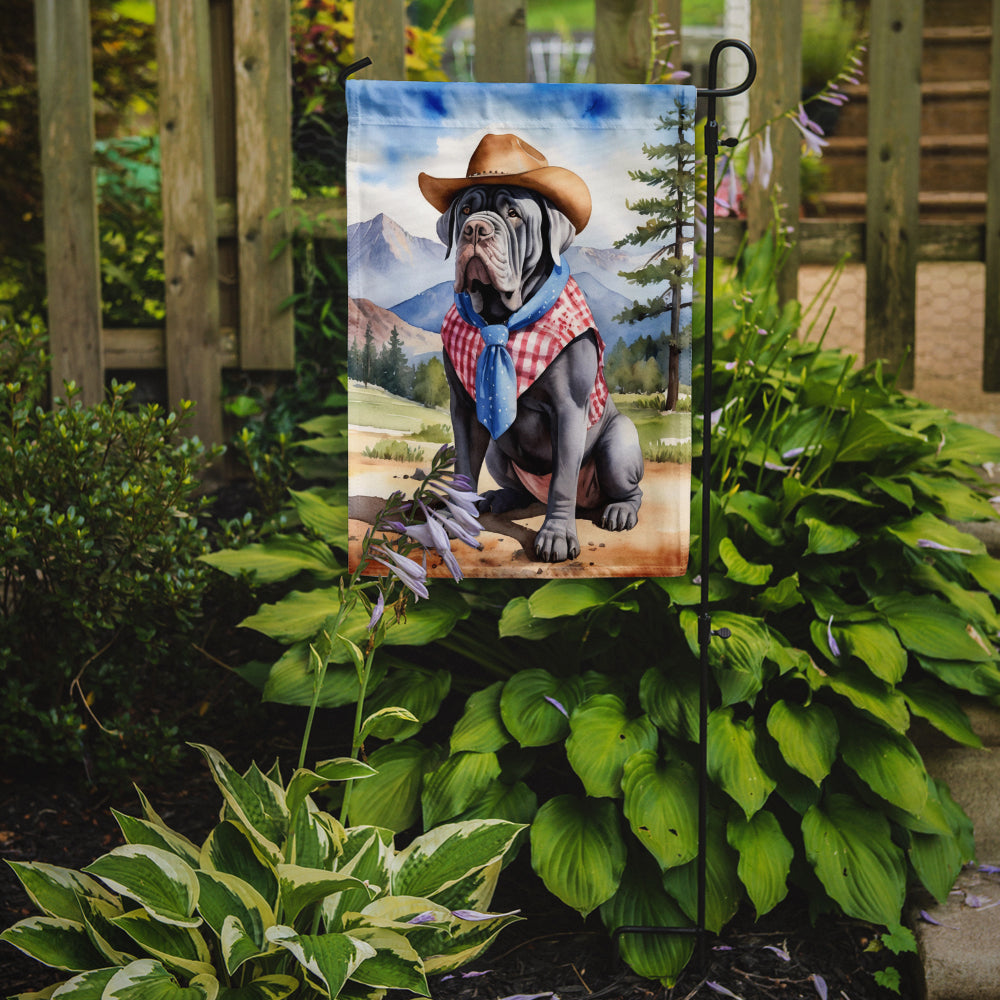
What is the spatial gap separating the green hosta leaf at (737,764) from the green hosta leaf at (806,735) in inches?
2.2

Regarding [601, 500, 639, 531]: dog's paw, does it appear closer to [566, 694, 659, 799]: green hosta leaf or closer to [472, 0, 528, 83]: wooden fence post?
[566, 694, 659, 799]: green hosta leaf

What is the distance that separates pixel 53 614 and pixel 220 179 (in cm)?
168

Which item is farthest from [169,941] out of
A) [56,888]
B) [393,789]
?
[393,789]

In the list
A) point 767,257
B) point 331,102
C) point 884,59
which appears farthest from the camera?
point 331,102

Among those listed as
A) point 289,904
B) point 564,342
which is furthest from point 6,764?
point 564,342

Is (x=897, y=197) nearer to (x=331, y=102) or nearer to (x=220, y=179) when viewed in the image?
(x=331, y=102)

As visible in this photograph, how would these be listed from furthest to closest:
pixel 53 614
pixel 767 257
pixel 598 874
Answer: pixel 767 257 < pixel 53 614 < pixel 598 874

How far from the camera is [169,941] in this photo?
1.53 meters

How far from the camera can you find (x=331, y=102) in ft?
11.8

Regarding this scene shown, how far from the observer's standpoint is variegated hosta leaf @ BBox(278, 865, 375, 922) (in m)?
1.45

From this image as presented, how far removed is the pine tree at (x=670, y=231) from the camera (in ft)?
5.81

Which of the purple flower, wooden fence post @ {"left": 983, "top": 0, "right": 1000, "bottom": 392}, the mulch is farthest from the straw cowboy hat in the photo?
wooden fence post @ {"left": 983, "top": 0, "right": 1000, "bottom": 392}

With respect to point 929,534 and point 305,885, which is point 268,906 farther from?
point 929,534

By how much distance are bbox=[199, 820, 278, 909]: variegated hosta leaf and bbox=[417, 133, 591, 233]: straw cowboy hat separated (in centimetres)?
112
